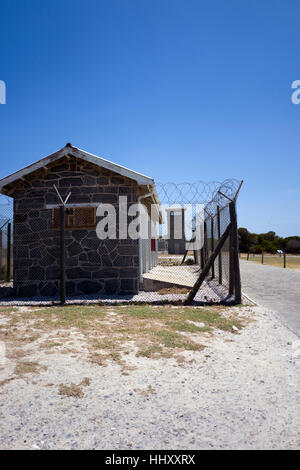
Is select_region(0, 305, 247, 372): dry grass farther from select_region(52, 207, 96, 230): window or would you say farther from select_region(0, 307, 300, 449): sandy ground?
select_region(52, 207, 96, 230): window

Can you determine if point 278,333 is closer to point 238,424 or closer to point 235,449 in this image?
point 238,424

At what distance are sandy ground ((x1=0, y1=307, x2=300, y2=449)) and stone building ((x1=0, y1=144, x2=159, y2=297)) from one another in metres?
4.68

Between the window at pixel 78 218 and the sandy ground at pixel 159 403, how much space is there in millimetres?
5137

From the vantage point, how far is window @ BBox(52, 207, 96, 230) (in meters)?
8.83

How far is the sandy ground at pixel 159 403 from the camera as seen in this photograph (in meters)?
2.27

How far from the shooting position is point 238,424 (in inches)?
96.9

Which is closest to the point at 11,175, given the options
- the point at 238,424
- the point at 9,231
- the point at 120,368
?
the point at 9,231

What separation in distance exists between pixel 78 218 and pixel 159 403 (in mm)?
6785

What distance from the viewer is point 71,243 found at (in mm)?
8914

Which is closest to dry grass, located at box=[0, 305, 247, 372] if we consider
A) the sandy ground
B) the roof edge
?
the sandy ground

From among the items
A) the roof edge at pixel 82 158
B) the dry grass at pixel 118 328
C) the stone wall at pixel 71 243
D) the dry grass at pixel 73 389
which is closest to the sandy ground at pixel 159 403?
the dry grass at pixel 73 389

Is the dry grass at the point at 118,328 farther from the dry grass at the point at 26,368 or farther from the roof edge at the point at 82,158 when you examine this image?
the roof edge at the point at 82,158

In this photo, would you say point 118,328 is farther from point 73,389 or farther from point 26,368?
point 73,389

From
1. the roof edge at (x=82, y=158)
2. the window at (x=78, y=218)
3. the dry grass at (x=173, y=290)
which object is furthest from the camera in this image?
the window at (x=78, y=218)
